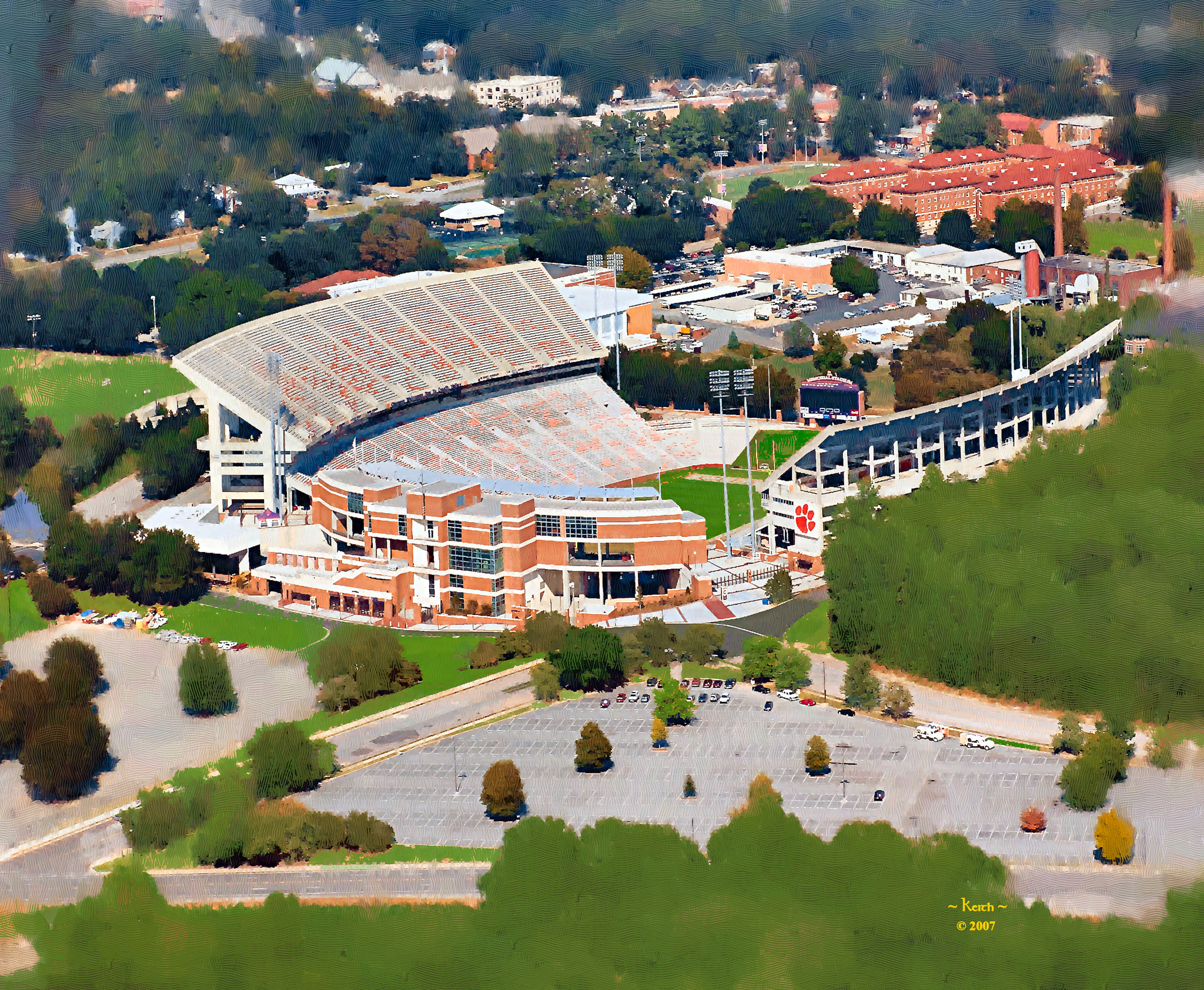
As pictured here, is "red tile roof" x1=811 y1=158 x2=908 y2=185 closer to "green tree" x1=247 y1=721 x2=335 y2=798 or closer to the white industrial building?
the white industrial building

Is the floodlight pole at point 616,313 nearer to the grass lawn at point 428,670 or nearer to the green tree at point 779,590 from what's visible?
the green tree at point 779,590

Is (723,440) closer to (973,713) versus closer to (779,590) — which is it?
(779,590)

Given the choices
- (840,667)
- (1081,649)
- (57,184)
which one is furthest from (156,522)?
(1081,649)

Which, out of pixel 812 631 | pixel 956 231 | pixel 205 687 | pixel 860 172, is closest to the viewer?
pixel 205 687

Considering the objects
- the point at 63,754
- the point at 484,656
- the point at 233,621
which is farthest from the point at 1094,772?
the point at 233,621

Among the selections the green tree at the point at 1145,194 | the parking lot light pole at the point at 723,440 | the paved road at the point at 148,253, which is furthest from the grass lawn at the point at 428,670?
the paved road at the point at 148,253

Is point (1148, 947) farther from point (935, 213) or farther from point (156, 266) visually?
point (935, 213)

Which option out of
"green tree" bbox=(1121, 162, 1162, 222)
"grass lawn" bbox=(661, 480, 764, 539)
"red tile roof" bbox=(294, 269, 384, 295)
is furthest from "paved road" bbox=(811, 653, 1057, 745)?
"red tile roof" bbox=(294, 269, 384, 295)
